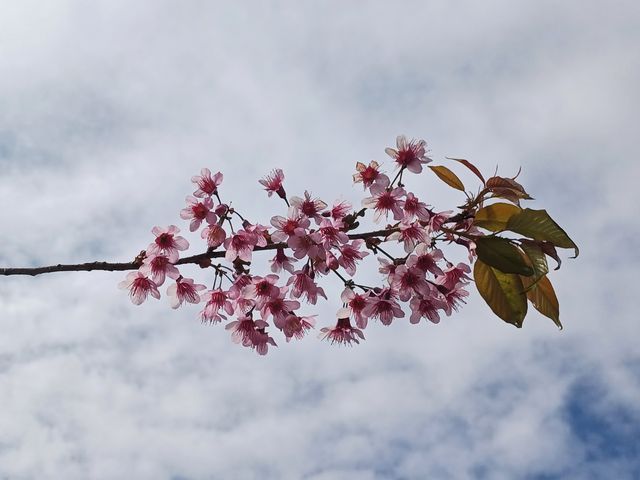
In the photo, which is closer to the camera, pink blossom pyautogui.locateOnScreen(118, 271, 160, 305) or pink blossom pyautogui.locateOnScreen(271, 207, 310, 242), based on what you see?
pink blossom pyautogui.locateOnScreen(271, 207, 310, 242)

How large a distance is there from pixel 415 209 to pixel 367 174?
398mm

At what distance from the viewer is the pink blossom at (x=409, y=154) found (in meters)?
3.89

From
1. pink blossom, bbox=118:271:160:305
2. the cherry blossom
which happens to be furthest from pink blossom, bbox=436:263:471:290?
pink blossom, bbox=118:271:160:305

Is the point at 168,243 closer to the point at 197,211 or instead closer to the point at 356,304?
the point at 197,211

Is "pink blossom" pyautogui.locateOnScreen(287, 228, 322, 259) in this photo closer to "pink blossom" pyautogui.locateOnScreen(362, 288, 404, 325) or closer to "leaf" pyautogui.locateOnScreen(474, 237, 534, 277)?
"pink blossom" pyautogui.locateOnScreen(362, 288, 404, 325)

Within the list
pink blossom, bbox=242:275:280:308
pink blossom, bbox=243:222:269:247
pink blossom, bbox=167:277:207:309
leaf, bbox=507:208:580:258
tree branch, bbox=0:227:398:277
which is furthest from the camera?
pink blossom, bbox=167:277:207:309

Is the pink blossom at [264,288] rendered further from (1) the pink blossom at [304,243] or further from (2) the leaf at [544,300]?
(2) the leaf at [544,300]

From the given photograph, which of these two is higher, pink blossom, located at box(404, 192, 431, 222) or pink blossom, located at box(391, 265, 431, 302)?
pink blossom, located at box(404, 192, 431, 222)

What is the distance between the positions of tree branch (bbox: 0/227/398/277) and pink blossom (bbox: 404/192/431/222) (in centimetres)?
11

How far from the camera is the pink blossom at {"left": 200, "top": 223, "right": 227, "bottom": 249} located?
11.8ft

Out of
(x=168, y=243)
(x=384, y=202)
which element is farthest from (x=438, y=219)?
(x=168, y=243)

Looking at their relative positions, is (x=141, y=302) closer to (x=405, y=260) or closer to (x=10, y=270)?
(x=10, y=270)

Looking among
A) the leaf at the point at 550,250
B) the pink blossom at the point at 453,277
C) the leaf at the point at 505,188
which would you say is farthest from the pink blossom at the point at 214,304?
the leaf at the point at 550,250

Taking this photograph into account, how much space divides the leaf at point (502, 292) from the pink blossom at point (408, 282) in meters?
0.28
